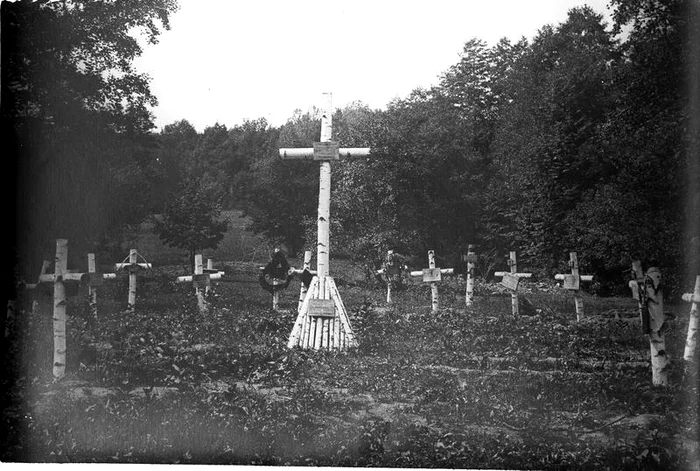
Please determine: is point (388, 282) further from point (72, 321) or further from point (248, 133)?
point (72, 321)

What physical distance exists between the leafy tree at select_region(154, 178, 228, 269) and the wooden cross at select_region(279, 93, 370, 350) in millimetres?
1325

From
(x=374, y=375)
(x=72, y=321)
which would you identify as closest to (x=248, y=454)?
(x=374, y=375)

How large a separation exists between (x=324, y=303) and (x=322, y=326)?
13.0 inches

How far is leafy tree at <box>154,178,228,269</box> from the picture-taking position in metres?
7.20

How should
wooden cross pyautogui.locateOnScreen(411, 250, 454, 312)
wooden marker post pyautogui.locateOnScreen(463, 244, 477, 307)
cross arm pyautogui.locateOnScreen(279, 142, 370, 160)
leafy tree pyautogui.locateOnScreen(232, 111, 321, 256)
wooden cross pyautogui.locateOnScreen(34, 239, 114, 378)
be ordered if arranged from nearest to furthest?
wooden cross pyautogui.locateOnScreen(34, 239, 114, 378)
leafy tree pyautogui.locateOnScreen(232, 111, 321, 256)
cross arm pyautogui.locateOnScreen(279, 142, 370, 160)
wooden marker post pyautogui.locateOnScreen(463, 244, 477, 307)
wooden cross pyautogui.locateOnScreen(411, 250, 454, 312)

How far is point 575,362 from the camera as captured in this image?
6789 mm

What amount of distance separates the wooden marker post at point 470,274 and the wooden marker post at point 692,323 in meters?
2.81

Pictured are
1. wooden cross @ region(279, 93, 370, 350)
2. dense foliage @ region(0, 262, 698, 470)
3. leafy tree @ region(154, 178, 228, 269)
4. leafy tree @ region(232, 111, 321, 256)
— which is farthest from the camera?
wooden cross @ region(279, 93, 370, 350)

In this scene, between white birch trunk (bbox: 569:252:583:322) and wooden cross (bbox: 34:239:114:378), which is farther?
white birch trunk (bbox: 569:252:583:322)

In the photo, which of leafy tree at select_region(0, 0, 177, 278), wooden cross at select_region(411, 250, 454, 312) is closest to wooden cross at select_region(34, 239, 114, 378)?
leafy tree at select_region(0, 0, 177, 278)

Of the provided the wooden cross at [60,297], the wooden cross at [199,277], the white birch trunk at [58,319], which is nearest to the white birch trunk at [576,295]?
the wooden cross at [199,277]

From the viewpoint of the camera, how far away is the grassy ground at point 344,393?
18.4 ft

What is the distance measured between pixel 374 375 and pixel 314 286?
6.38ft

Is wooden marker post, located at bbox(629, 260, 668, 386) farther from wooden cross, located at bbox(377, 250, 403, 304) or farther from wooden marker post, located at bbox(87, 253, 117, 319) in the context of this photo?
wooden marker post, located at bbox(87, 253, 117, 319)
